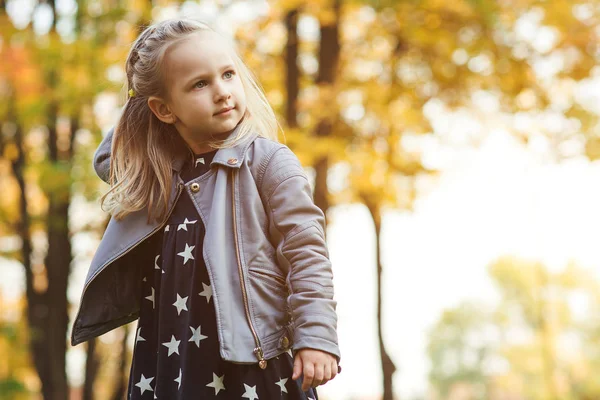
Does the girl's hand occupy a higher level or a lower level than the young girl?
lower

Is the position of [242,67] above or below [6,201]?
below

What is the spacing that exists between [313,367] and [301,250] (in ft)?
1.02

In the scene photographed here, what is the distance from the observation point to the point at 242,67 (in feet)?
7.22

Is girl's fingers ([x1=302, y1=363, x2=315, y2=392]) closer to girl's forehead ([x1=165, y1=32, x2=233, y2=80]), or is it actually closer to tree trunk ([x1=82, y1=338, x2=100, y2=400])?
girl's forehead ([x1=165, y1=32, x2=233, y2=80])

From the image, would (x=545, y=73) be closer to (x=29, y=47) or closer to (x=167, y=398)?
(x=29, y=47)

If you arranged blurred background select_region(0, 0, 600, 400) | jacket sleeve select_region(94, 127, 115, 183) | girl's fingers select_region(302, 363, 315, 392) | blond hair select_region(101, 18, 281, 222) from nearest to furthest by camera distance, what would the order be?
girl's fingers select_region(302, 363, 315, 392)
blond hair select_region(101, 18, 281, 222)
jacket sleeve select_region(94, 127, 115, 183)
blurred background select_region(0, 0, 600, 400)

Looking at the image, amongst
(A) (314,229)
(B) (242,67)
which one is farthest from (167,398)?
(B) (242,67)

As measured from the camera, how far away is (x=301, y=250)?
1.91 meters

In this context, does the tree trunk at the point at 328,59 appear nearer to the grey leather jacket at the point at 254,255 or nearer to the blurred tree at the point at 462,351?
the grey leather jacket at the point at 254,255

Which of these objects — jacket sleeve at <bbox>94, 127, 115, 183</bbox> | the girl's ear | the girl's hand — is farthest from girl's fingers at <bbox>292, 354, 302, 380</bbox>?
jacket sleeve at <bbox>94, 127, 115, 183</bbox>

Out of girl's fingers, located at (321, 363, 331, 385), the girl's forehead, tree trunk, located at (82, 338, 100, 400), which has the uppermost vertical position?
the girl's forehead

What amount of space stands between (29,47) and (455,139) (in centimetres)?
485

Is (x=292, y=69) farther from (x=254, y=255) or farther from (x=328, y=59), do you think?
(x=254, y=255)

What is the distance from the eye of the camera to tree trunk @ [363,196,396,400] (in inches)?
331
